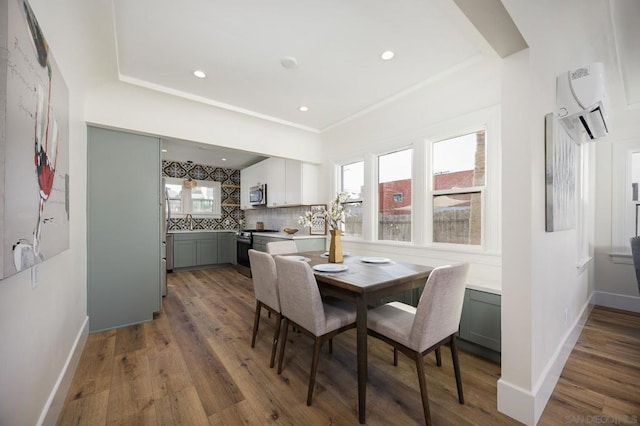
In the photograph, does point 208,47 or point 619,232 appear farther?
point 619,232

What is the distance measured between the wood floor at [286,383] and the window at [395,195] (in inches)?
53.0

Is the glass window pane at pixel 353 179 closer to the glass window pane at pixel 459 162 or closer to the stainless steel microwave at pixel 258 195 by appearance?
the glass window pane at pixel 459 162

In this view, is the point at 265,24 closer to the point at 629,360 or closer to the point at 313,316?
the point at 313,316

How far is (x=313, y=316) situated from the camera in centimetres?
168

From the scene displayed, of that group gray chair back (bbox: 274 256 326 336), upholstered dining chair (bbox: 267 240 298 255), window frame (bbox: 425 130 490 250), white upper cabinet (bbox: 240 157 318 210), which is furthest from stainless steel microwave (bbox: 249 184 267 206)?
gray chair back (bbox: 274 256 326 336)

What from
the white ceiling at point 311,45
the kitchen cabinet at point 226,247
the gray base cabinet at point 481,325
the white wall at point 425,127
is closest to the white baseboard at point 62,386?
the white ceiling at point 311,45

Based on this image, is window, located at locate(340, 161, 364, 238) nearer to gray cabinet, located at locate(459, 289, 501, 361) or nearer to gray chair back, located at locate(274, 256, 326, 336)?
gray cabinet, located at locate(459, 289, 501, 361)

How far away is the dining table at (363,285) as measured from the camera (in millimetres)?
1498

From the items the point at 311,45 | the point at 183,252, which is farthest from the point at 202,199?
the point at 311,45

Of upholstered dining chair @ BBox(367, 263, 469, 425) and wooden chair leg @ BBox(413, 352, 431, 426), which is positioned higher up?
upholstered dining chair @ BBox(367, 263, 469, 425)

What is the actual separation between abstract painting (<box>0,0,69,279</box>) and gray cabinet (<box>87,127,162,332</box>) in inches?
56.8

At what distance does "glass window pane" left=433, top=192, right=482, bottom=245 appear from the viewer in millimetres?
2490

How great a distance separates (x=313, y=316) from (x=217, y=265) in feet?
16.0

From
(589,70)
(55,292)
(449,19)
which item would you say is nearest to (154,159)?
(55,292)
